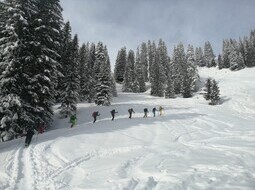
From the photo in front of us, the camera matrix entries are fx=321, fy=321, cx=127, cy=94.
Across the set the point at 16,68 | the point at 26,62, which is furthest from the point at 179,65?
the point at 16,68

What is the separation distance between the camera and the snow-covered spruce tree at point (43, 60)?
2988 centimetres

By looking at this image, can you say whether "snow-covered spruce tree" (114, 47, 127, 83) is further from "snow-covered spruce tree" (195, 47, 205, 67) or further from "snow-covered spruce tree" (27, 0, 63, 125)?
"snow-covered spruce tree" (27, 0, 63, 125)

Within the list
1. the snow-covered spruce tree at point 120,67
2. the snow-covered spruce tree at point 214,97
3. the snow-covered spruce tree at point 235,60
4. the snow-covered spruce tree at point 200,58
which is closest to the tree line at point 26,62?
the snow-covered spruce tree at point 214,97

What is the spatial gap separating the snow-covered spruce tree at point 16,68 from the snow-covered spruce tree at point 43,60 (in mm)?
475

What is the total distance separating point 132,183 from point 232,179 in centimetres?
419

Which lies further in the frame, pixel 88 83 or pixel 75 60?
pixel 88 83

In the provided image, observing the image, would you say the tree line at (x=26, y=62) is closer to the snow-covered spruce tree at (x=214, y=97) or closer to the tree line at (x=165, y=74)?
the snow-covered spruce tree at (x=214, y=97)

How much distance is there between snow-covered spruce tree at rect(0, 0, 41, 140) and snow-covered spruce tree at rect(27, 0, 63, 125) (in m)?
0.48

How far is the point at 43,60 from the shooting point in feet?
101

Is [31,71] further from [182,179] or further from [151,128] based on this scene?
[182,179]

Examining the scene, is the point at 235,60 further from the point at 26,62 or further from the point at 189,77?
the point at 26,62

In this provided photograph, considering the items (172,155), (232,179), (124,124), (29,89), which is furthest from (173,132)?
(232,179)

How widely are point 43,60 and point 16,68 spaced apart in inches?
133

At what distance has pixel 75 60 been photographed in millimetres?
47875
